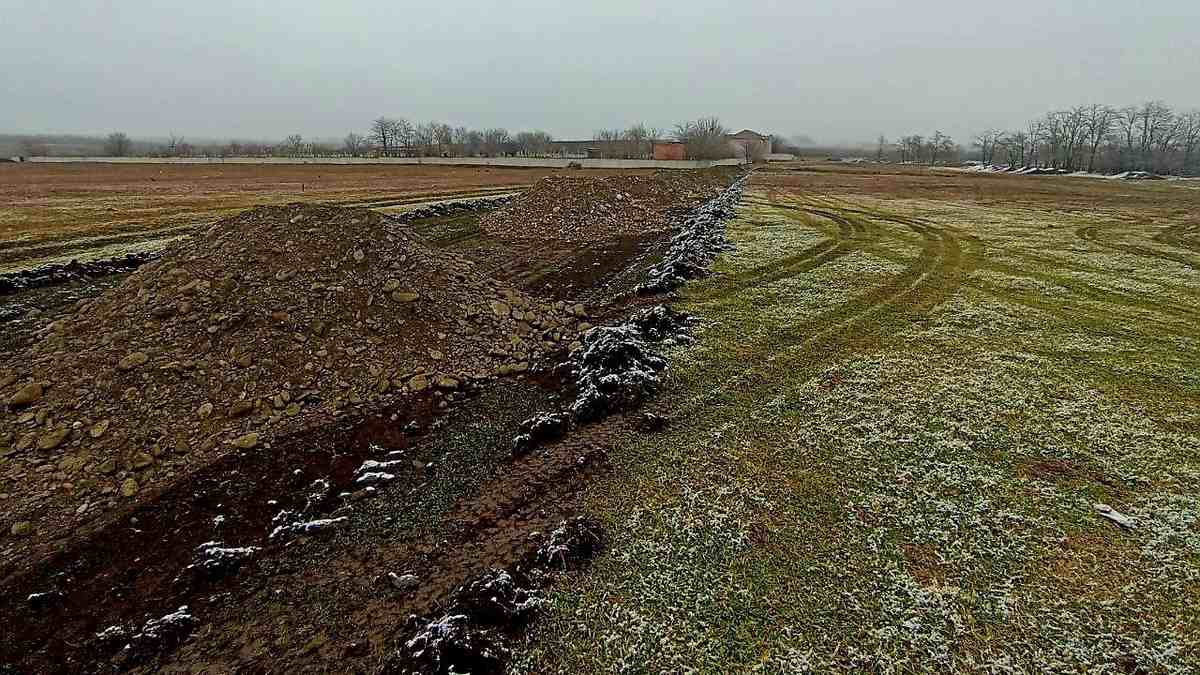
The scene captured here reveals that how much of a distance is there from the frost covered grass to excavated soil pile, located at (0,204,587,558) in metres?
4.20

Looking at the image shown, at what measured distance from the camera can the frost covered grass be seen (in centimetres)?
482

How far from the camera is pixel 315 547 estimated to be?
6094mm

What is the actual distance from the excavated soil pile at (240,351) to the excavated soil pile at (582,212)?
485 inches

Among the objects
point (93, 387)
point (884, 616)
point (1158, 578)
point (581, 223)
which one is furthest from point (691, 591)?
point (581, 223)

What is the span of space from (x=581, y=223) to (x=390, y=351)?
17201 mm

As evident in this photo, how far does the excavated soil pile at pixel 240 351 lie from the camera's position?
739cm

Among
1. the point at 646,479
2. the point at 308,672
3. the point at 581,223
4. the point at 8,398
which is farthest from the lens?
the point at 581,223

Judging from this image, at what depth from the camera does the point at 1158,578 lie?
5.40 metres

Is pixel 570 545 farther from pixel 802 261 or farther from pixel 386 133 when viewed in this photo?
pixel 386 133

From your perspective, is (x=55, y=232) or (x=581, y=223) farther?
(x=581, y=223)

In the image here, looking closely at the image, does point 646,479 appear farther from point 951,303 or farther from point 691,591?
point 951,303

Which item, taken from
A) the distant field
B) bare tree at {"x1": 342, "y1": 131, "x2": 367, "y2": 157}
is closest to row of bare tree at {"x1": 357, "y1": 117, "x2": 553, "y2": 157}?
bare tree at {"x1": 342, "y1": 131, "x2": 367, "y2": 157}

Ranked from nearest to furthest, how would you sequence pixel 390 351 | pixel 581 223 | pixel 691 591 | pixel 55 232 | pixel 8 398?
1. pixel 691 591
2. pixel 8 398
3. pixel 390 351
4. pixel 55 232
5. pixel 581 223

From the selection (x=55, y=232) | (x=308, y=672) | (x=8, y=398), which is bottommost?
(x=308, y=672)
